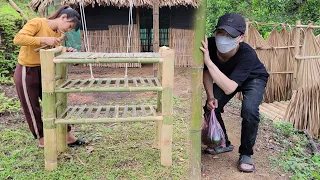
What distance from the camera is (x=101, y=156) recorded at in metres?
3.21

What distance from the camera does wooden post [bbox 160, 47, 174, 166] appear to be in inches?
107

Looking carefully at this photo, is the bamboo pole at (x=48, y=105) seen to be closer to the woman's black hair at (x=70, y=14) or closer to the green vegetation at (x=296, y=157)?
the woman's black hair at (x=70, y=14)

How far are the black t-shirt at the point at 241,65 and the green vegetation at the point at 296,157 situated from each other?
97cm

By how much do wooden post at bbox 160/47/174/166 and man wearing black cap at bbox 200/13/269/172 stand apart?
343 mm

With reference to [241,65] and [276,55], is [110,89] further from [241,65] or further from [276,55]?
[276,55]

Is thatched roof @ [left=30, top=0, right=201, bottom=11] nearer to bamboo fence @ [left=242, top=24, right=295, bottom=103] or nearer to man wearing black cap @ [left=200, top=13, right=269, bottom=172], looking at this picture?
bamboo fence @ [left=242, top=24, right=295, bottom=103]

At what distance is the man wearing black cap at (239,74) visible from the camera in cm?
280

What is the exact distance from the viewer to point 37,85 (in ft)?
10.4

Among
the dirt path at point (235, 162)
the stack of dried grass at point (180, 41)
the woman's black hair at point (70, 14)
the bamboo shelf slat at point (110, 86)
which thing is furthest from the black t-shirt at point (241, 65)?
the stack of dried grass at point (180, 41)

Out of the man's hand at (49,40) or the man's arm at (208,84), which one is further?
the man's arm at (208,84)

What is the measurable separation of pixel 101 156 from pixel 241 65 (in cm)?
167

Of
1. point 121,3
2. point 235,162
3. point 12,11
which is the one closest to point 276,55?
point 121,3

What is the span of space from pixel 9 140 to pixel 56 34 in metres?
1.41

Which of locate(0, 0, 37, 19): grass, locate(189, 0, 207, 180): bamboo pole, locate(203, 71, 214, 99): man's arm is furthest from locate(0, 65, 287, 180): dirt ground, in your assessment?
locate(0, 0, 37, 19): grass
